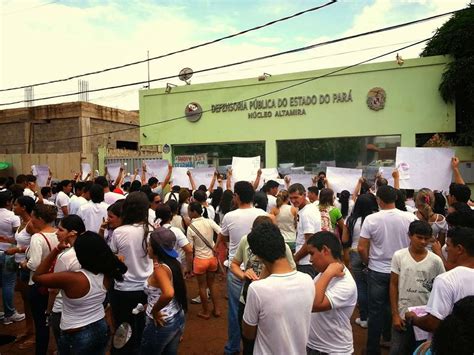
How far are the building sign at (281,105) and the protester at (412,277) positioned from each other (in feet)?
39.2

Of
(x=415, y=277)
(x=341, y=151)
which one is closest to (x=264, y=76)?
(x=341, y=151)

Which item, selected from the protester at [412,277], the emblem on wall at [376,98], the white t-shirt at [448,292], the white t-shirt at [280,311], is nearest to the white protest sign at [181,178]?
the protester at [412,277]

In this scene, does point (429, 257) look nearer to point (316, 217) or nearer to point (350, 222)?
point (316, 217)

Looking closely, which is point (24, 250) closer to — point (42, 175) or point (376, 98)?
point (42, 175)

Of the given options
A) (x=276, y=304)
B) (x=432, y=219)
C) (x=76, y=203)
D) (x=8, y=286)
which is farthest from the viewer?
(x=76, y=203)

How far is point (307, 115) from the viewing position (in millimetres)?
15344

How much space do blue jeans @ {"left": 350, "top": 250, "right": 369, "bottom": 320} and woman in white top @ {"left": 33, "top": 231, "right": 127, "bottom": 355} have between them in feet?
10.7

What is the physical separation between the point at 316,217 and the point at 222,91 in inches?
499

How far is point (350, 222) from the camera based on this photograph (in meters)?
5.42

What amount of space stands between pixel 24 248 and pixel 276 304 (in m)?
3.36

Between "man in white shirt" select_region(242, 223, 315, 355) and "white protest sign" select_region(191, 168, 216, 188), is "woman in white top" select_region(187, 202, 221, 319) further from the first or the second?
"white protest sign" select_region(191, 168, 216, 188)

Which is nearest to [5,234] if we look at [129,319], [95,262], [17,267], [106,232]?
[17,267]

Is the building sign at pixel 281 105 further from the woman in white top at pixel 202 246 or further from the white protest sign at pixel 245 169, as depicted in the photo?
the woman in white top at pixel 202 246

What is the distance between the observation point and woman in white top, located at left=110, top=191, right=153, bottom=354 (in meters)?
3.74
